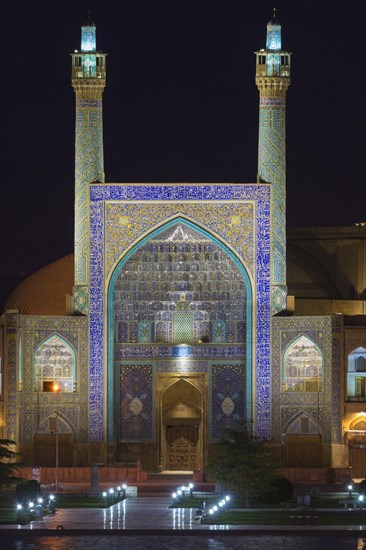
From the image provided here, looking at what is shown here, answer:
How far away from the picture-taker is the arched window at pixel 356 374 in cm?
4175

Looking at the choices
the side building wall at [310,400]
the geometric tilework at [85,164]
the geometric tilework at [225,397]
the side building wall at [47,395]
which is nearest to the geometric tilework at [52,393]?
the side building wall at [47,395]

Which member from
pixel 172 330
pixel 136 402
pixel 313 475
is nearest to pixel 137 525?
pixel 313 475

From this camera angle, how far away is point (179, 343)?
4312 cm

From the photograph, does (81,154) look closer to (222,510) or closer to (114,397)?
(114,397)

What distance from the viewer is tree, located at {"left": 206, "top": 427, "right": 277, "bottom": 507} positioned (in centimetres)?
3466

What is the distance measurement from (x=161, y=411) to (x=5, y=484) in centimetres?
1030

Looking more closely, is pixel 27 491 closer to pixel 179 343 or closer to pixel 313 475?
pixel 313 475

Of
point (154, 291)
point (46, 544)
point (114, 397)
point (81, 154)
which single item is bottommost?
point (46, 544)

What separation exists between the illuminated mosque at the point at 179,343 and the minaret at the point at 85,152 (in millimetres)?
35

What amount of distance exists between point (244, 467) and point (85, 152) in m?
10.6

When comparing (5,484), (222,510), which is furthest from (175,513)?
(5,484)

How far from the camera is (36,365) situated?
137 feet

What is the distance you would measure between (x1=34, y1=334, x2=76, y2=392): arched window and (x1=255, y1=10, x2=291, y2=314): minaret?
17.3ft

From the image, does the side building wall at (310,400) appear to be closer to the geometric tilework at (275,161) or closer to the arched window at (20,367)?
the geometric tilework at (275,161)
